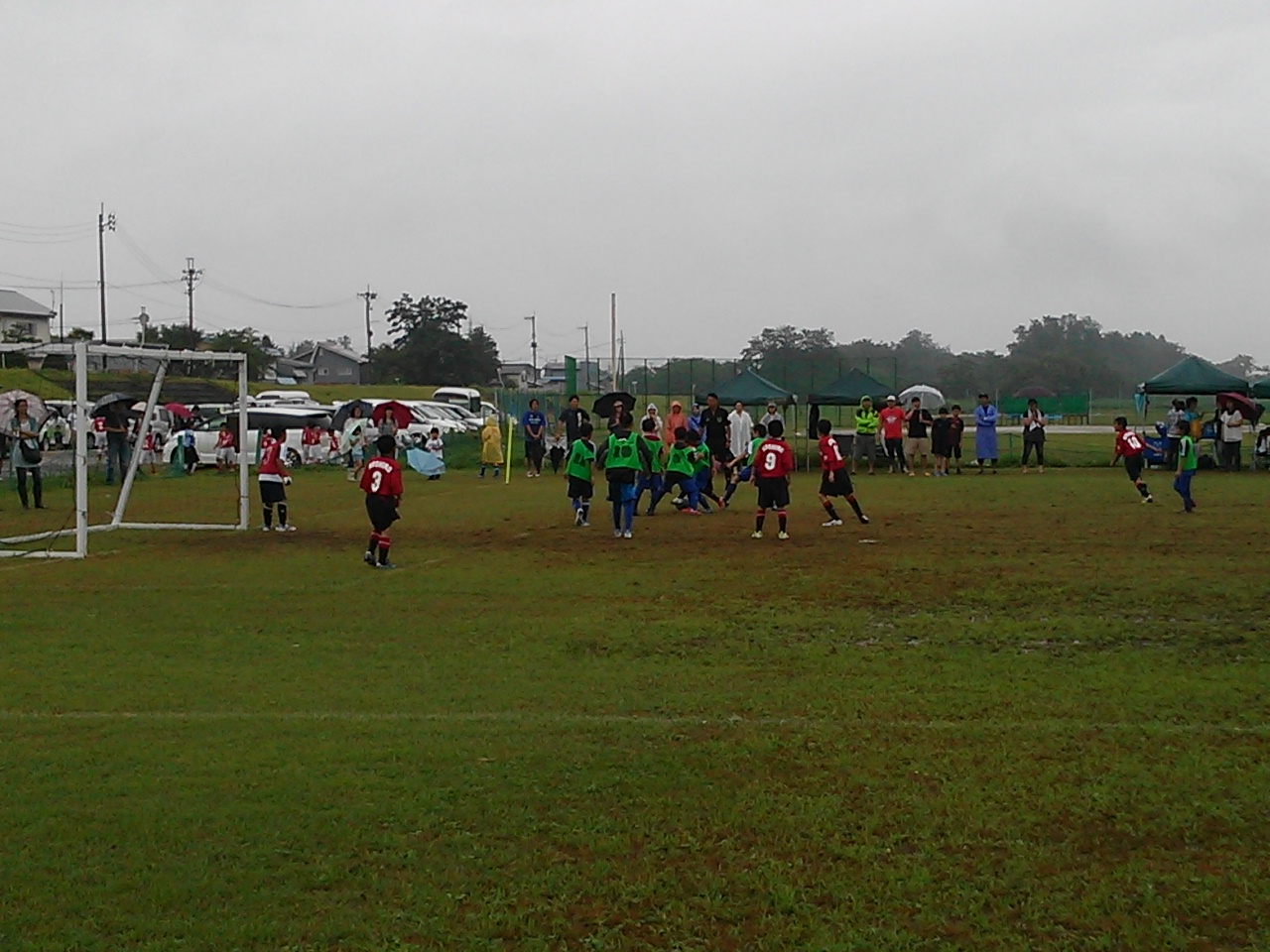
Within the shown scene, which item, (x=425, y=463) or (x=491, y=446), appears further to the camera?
(x=425, y=463)

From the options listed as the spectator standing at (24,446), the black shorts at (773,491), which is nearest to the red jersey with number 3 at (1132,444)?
the black shorts at (773,491)

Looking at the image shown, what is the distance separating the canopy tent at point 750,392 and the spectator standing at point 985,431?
482 cm

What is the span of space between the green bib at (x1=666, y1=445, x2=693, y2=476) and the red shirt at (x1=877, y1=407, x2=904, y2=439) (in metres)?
10.8

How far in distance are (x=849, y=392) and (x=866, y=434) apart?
2251 millimetres

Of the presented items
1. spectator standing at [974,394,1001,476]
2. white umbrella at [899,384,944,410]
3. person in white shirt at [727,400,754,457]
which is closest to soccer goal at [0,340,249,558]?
person in white shirt at [727,400,754,457]

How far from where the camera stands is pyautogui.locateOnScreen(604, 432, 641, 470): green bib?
56.3 ft

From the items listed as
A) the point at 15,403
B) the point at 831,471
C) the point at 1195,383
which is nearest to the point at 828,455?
the point at 831,471

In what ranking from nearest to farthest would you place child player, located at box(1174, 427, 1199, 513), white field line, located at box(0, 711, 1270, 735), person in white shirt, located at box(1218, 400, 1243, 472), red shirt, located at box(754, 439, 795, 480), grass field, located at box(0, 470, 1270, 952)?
grass field, located at box(0, 470, 1270, 952) < white field line, located at box(0, 711, 1270, 735) < red shirt, located at box(754, 439, 795, 480) < child player, located at box(1174, 427, 1199, 513) < person in white shirt, located at box(1218, 400, 1243, 472)

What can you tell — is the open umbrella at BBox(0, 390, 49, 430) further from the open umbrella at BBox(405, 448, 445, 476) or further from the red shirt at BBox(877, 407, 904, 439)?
the red shirt at BBox(877, 407, 904, 439)

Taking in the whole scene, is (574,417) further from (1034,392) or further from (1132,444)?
(1034,392)

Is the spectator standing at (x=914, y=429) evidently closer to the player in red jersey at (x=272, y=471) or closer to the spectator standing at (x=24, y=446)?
the player in red jersey at (x=272, y=471)

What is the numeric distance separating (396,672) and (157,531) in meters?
11.3

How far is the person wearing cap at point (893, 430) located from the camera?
30391 millimetres

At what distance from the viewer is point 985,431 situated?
31141mm
